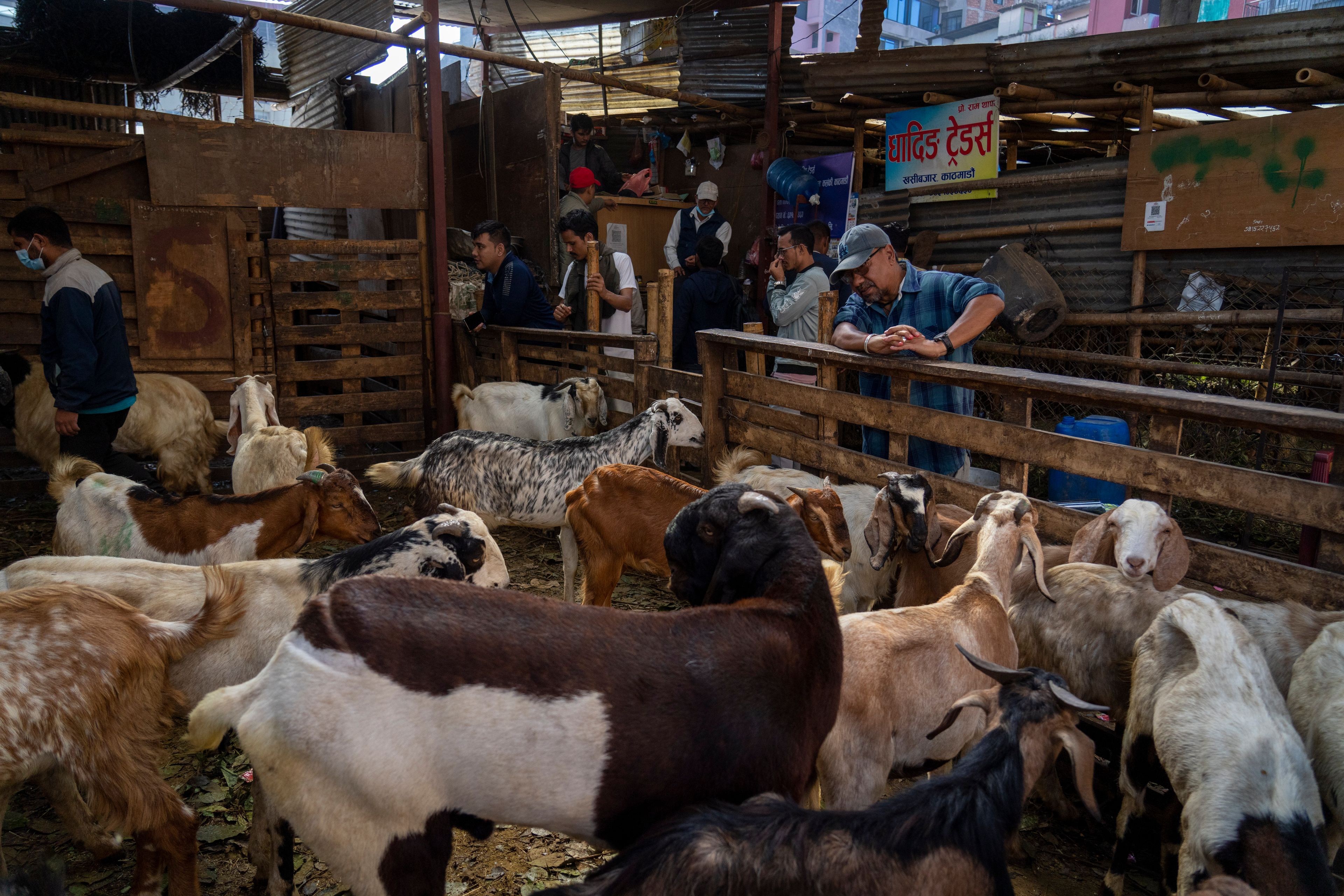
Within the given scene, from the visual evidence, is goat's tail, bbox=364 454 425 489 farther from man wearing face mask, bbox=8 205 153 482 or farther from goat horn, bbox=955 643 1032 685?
goat horn, bbox=955 643 1032 685

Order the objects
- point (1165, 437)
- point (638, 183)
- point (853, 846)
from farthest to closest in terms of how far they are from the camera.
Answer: point (638, 183) < point (1165, 437) < point (853, 846)

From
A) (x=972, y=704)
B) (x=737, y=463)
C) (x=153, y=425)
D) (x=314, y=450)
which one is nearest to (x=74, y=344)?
(x=314, y=450)

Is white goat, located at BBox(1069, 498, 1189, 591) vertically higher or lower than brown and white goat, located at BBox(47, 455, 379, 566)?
higher

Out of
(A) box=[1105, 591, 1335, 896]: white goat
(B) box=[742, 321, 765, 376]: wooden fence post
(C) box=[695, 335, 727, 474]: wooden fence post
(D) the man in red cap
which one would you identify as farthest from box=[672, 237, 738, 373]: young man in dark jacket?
(A) box=[1105, 591, 1335, 896]: white goat

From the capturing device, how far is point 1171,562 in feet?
10.8

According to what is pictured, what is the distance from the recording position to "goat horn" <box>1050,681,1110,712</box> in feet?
7.43

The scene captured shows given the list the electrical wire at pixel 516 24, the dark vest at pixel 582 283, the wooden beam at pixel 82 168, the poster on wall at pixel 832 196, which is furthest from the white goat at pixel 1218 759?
the wooden beam at pixel 82 168

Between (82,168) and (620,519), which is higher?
(82,168)

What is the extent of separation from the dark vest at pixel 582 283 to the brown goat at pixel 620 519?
382 centimetres

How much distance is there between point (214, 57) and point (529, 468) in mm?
7112

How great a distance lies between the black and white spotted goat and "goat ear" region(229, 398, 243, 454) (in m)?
1.23

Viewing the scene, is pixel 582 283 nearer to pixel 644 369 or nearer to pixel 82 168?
pixel 644 369

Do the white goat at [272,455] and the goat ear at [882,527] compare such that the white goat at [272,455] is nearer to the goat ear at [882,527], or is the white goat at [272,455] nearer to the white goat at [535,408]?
the white goat at [535,408]

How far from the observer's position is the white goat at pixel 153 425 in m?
7.35
